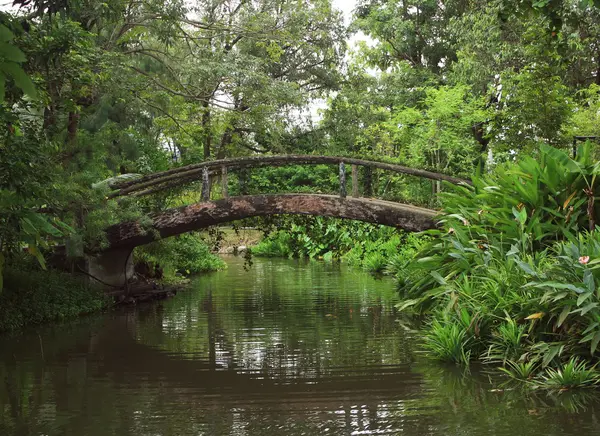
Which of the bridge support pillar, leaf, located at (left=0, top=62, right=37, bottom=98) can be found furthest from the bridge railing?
leaf, located at (left=0, top=62, right=37, bottom=98)

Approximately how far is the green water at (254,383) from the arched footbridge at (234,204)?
5.37 feet

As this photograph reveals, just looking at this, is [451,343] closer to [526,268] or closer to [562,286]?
[526,268]

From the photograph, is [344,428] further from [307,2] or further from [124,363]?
[307,2]

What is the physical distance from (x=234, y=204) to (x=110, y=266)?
3.24 metres

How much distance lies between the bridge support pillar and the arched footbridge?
0.31m

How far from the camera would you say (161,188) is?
1368 centimetres

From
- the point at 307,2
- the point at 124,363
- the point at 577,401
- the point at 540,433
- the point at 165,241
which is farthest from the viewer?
the point at 307,2

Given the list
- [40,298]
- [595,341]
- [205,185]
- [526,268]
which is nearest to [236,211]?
[205,185]

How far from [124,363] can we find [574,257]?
545 centimetres

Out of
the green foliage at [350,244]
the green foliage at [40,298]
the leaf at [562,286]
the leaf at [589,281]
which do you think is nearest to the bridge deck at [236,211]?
the green foliage at [40,298]

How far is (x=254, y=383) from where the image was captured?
7547 mm

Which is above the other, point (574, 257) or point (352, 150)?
point (352, 150)

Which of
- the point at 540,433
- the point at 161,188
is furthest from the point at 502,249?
the point at 161,188

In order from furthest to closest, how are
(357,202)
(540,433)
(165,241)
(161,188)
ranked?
(165,241), (161,188), (357,202), (540,433)
